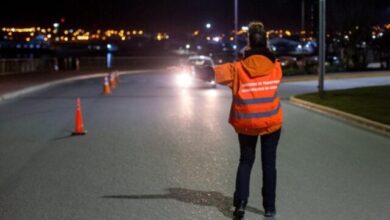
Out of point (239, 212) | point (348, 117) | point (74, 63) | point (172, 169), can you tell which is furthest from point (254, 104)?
point (74, 63)

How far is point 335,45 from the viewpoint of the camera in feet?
192

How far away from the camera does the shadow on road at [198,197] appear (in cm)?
698

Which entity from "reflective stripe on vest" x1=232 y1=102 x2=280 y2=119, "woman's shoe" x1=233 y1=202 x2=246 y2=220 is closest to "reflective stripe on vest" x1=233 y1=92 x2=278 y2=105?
"reflective stripe on vest" x1=232 y1=102 x2=280 y2=119

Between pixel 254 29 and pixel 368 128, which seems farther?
pixel 368 128

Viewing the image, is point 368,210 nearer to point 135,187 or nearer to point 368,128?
point 135,187

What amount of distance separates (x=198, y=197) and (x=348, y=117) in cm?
917

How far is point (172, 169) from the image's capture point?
925 centimetres

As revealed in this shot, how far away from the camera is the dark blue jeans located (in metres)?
6.22

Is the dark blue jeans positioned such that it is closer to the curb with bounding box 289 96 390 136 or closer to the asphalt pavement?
the asphalt pavement

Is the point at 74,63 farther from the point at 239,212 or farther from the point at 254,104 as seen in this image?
the point at 254,104

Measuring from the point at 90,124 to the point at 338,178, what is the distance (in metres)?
7.97

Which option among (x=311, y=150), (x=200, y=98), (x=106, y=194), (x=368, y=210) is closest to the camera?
(x=368, y=210)

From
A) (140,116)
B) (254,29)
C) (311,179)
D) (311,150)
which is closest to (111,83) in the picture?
(140,116)

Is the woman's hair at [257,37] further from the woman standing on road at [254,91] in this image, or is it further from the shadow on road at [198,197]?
the shadow on road at [198,197]
